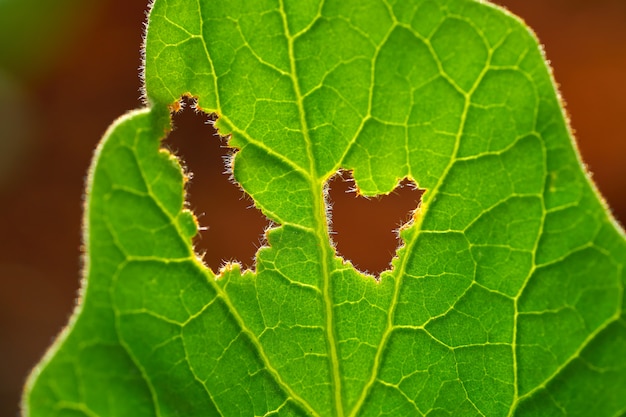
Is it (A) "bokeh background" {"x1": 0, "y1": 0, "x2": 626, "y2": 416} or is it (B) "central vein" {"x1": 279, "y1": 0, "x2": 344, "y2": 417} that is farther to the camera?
(A) "bokeh background" {"x1": 0, "y1": 0, "x2": 626, "y2": 416}

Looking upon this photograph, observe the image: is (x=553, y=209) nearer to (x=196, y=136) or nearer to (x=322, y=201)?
(x=322, y=201)

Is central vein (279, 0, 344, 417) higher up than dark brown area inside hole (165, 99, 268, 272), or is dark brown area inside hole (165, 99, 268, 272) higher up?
dark brown area inside hole (165, 99, 268, 272)

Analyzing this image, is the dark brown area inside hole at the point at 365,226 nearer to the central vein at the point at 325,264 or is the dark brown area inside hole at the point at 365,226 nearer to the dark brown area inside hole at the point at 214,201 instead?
the dark brown area inside hole at the point at 214,201

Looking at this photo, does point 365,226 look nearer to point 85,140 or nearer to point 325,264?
point 85,140

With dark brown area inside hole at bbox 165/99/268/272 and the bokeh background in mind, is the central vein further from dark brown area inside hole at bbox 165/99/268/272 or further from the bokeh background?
dark brown area inside hole at bbox 165/99/268/272

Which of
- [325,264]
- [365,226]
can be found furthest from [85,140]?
[325,264]

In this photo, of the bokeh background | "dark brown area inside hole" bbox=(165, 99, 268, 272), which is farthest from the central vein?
"dark brown area inside hole" bbox=(165, 99, 268, 272)

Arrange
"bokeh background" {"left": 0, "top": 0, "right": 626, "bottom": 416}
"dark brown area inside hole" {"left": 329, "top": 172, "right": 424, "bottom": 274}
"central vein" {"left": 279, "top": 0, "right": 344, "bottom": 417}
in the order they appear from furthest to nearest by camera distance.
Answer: "bokeh background" {"left": 0, "top": 0, "right": 626, "bottom": 416} → "dark brown area inside hole" {"left": 329, "top": 172, "right": 424, "bottom": 274} → "central vein" {"left": 279, "top": 0, "right": 344, "bottom": 417}
